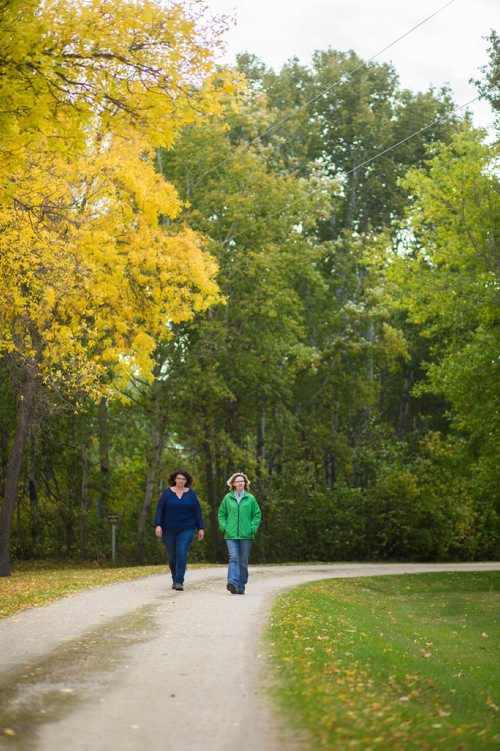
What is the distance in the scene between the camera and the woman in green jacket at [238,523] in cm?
1509

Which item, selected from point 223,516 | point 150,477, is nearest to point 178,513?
point 223,516

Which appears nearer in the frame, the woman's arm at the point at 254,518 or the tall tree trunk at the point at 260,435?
the woman's arm at the point at 254,518

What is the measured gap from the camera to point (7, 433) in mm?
33156

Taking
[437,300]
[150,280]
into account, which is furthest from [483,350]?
[150,280]

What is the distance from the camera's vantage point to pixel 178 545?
50.4 feet

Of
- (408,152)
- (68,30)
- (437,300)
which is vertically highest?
(408,152)

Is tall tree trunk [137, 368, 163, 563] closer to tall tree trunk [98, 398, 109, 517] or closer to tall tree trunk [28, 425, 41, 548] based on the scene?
tall tree trunk [98, 398, 109, 517]

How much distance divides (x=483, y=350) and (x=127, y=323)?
1034cm

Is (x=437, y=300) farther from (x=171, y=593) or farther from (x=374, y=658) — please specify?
(x=374, y=658)

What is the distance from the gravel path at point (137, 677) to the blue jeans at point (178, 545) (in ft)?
4.51

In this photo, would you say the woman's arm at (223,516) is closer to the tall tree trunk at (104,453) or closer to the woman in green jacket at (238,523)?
the woman in green jacket at (238,523)

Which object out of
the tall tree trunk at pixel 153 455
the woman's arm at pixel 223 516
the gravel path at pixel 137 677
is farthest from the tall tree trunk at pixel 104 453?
the gravel path at pixel 137 677

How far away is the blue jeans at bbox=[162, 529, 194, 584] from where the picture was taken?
15.3 m

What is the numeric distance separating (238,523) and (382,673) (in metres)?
6.31
